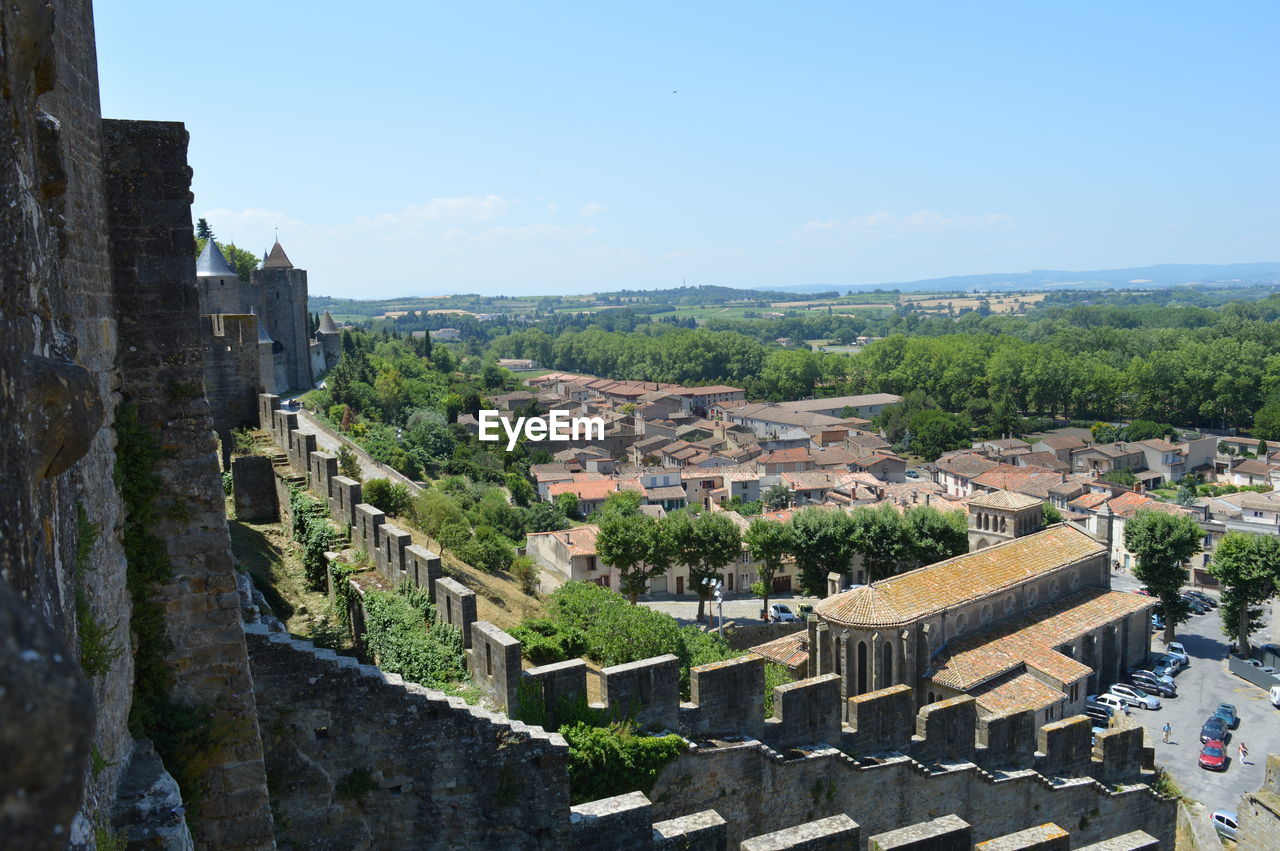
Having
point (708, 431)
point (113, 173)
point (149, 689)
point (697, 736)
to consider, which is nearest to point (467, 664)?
point (697, 736)

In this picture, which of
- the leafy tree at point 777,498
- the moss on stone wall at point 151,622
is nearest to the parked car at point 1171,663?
the leafy tree at point 777,498

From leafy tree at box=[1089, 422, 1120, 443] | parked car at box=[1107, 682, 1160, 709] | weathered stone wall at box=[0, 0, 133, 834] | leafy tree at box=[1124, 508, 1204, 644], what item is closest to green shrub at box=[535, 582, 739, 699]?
weathered stone wall at box=[0, 0, 133, 834]

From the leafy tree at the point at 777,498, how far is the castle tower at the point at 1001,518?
26.0 m

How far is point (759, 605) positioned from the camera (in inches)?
1816

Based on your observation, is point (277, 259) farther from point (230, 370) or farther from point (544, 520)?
point (230, 370)

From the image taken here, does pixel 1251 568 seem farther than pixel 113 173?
Yes

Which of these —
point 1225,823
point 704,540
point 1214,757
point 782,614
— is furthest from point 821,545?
point 1225,823

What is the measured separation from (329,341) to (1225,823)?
2184 inches

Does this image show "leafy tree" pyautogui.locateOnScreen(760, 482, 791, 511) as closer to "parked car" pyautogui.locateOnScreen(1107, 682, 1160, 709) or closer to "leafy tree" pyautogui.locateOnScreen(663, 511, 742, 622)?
"leafy tree" pyautogui.locateOnScreen(663, 511, 742, 622)

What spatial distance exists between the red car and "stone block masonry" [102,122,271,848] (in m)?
29.5

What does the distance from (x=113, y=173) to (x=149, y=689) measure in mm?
3258

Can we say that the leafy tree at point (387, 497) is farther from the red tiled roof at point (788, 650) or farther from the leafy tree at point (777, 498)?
the leafy tree at point (777, 498)

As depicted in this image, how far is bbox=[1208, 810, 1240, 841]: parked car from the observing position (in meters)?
22.0

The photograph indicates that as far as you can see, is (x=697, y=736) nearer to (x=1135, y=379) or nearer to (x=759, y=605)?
(x=759, y=605)
